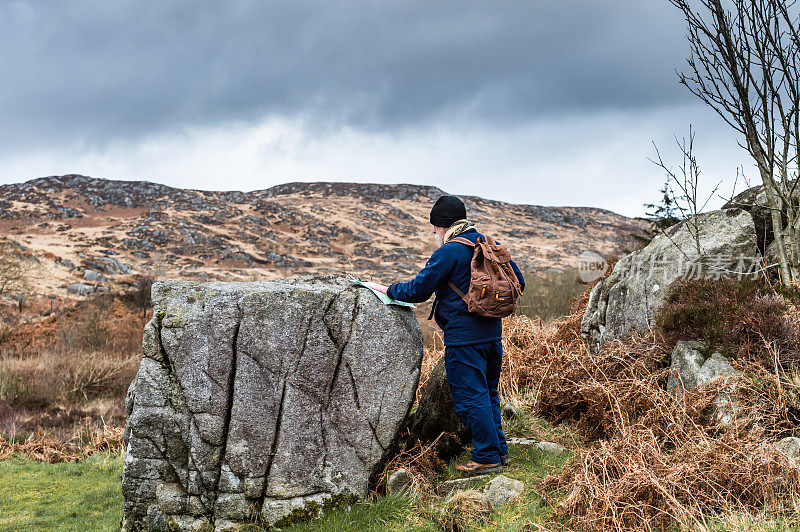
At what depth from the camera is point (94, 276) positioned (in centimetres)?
3127

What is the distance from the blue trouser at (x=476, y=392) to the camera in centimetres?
469

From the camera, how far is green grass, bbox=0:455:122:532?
5.22 metres

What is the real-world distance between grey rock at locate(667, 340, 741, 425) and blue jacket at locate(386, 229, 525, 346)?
2.35 m

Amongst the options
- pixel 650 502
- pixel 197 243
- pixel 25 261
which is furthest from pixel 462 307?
pixel 197 243

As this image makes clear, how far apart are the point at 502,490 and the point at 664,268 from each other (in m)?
5.00

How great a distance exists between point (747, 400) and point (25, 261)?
101ft

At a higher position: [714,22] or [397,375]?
[714,22]

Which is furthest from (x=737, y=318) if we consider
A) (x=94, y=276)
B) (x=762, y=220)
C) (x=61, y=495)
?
(x=94, y=276)

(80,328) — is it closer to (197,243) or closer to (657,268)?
(657,268)

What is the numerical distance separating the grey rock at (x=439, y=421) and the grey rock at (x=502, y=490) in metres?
0.89

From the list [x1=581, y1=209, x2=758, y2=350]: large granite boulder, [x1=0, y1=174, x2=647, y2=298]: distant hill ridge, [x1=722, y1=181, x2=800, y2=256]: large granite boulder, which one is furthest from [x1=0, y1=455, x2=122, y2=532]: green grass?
[x1=0, y1=174, x2=647, y2=298]: distant hill ridge

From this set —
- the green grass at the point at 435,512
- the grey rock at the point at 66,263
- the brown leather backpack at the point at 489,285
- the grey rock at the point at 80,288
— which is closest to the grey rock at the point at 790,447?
the green grass at the point at 435,512

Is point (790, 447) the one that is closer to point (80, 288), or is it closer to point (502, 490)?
point (502, 490)

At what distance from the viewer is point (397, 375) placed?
4.80 m
